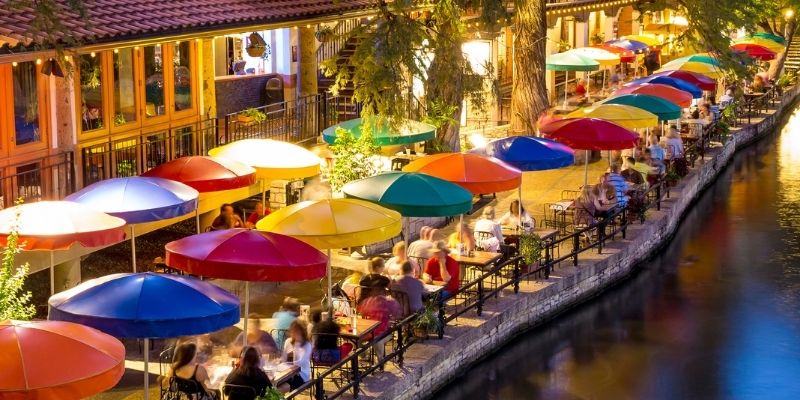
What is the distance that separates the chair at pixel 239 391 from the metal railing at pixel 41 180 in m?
5.61

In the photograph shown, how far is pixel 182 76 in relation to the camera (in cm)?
2275

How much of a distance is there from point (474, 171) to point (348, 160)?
2.82 metres

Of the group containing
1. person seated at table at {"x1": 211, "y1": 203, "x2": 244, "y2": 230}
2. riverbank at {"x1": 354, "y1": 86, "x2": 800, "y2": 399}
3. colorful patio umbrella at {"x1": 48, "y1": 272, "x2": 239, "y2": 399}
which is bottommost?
riverbank at {"x1": 354, "y1": 86, "x2": 800, "y2": 399}

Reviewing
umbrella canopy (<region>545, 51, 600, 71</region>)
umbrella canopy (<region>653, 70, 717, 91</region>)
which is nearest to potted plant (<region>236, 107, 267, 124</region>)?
umbrella canopy (<region>653, 70, 717, 91</region>)

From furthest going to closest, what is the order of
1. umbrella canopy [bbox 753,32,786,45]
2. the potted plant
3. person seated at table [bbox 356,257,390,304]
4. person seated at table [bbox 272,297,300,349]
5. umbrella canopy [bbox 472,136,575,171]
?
umbrella canopy [bbox 753,32,786,45] < the potted plant < umbrella canopy [bbox 472,136,575,171] < person seated at table [bbox 356,257,390,304] < person seated at table [bbox 272,297,300,349]

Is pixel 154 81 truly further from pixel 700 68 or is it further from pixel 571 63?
pixel 700 68

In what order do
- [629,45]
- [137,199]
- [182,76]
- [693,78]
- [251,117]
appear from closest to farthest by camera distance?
1. [137,199]
2. [182,76]
3. [251,117]
4. [693,78]
5. [629,45]

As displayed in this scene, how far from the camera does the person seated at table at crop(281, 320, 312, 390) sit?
1378 centimetres

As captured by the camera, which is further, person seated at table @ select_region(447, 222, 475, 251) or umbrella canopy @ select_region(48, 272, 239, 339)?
person seated at table @ select_region(447, 222, 475, 251)

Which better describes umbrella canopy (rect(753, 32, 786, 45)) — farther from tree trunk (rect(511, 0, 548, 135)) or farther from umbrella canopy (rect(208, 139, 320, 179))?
umbrella canopy (rect(208, 139, 320, 179))

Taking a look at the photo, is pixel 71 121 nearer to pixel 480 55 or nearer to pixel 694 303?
pixel 694 303

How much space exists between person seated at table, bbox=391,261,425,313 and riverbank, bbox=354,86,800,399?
522 millimetres

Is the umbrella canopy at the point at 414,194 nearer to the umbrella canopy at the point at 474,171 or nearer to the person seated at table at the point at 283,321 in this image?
the umbrella canopy at the point at 474,171

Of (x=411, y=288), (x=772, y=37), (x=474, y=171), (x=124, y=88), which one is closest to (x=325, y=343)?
(x=411, y=288)
